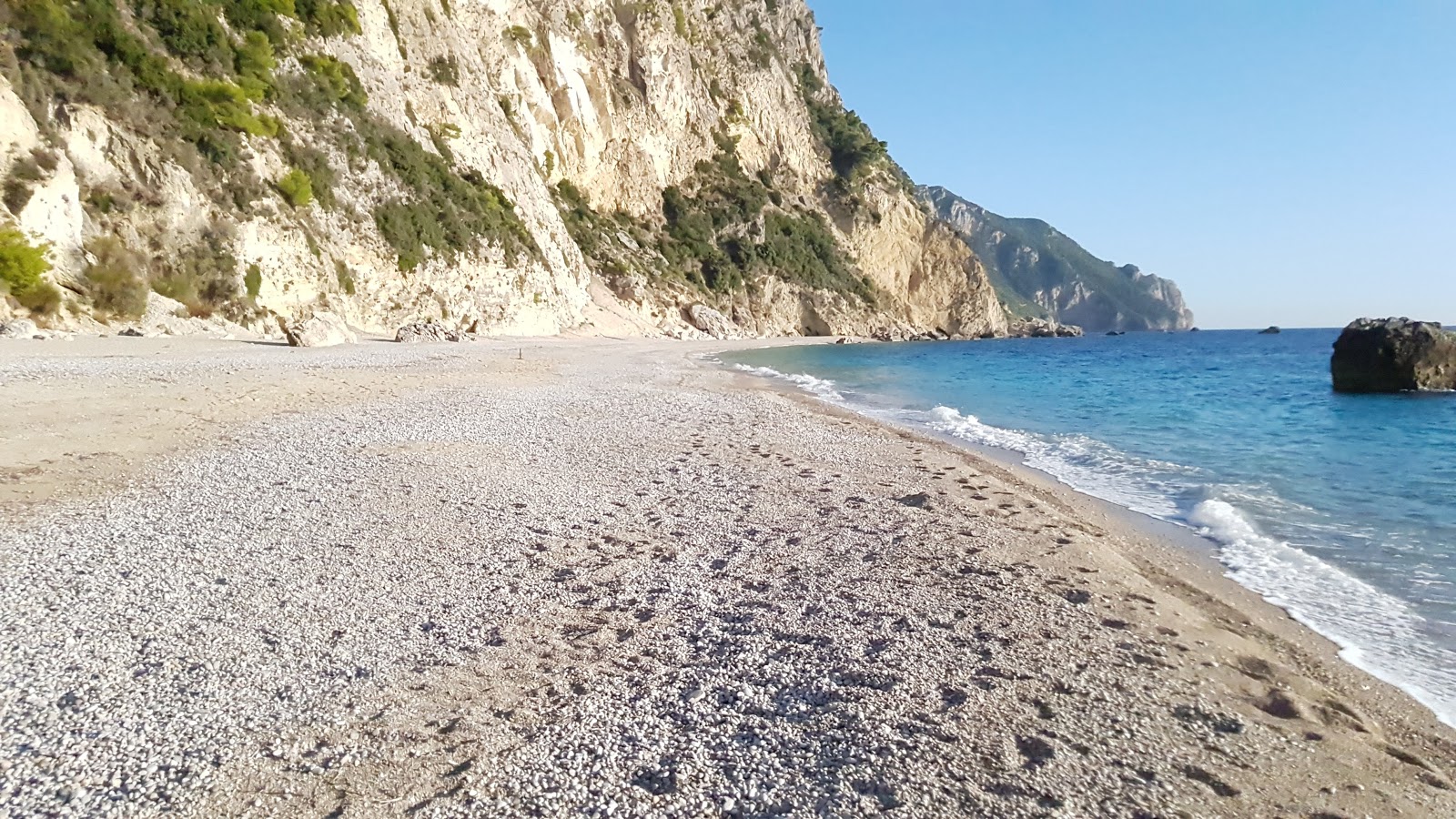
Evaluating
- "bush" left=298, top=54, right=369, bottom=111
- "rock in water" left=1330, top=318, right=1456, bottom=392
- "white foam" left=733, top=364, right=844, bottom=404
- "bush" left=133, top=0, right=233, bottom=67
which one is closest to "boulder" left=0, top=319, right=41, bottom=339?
"bush" left=133, top=0, right=233, bottom=67

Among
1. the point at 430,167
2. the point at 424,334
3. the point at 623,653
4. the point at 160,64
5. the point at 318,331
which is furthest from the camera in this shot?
the point at 430,167

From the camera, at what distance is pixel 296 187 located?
995 inches

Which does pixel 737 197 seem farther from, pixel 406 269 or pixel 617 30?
pixel 406 269

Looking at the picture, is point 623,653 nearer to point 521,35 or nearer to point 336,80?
point 336,80

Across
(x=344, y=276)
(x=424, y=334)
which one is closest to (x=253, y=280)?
(x=344, y=276)

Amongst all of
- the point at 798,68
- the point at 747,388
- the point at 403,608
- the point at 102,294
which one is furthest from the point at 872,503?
the point at 798,68

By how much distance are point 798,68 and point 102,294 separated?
84449 millimetres

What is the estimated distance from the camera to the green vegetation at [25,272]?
1642 centimetres

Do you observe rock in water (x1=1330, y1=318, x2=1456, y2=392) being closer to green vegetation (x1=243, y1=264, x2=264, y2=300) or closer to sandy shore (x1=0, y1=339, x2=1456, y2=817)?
sandy shore (x1=0, y1=339, x2=1456, y2=817)

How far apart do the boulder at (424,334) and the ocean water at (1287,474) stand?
552 inches

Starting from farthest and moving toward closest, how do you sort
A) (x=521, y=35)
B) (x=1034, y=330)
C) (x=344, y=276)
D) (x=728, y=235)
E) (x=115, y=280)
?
1. (x=1034, y=330)
2. (x=728, y=235)
3. (x=521, y=35)
4. (x=344, y=276)
5. (x=115, y=280)

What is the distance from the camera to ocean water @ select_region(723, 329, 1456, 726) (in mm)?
5621

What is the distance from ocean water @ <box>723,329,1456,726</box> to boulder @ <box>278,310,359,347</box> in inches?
584

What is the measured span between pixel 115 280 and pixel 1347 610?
2542 centimetres
